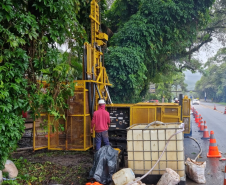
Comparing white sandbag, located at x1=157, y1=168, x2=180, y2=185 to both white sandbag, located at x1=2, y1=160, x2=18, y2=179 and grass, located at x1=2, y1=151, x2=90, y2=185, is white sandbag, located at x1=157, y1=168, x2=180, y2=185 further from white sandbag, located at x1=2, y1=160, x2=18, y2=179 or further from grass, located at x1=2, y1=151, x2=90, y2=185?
white sandbag, located at x1=2, y1=160, x2=18, y2=179

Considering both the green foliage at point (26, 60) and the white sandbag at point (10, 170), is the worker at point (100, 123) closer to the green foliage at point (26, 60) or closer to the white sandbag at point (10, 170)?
the green foliage at point (26, 60)

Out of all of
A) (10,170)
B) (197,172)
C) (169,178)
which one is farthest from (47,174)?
(197,172)

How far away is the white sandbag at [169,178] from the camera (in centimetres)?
425

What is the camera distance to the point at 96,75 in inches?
346

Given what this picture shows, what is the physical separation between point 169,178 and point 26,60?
3.71 metres

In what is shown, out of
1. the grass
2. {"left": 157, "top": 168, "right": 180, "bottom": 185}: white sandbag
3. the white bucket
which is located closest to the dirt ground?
the grass

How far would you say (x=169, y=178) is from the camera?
4.25 m

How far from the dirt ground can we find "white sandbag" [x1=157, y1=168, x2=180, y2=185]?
178cm

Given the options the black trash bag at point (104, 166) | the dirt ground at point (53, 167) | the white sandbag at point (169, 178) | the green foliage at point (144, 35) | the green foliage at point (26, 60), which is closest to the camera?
the white sandbag at point (169, 178)

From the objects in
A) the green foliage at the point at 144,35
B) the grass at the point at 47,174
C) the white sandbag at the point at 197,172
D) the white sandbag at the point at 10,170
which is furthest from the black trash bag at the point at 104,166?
the green foliage at the point at 144,35

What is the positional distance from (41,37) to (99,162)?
3.26 m

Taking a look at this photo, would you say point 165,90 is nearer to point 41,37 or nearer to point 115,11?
point 115,11

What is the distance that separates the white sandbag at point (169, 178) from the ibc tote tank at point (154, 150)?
1.08 feet

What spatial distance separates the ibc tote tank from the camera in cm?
462
